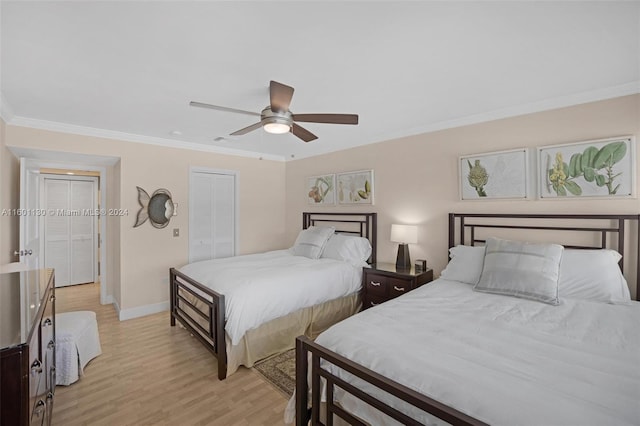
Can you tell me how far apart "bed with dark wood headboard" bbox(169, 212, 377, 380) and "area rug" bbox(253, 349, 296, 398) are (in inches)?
4.0

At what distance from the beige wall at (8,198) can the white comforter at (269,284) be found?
1808mm

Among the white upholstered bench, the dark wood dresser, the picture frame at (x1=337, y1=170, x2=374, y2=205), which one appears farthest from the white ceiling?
the white upholstered bench

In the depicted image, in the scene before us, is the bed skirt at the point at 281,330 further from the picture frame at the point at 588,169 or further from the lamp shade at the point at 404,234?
the picture frame at the point at 588,169

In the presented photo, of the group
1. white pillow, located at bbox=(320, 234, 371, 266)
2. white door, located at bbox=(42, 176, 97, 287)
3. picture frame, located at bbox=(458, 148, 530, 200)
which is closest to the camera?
picture frame, located at bbox=(458, 148, 530, 200)

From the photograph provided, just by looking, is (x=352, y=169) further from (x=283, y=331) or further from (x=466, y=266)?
(x=283, y=331)

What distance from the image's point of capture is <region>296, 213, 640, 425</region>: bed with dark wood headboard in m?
1.04

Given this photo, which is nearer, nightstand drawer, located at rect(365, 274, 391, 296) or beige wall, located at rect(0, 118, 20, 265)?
beige wall, located at rect(0, 118, 20, 265)

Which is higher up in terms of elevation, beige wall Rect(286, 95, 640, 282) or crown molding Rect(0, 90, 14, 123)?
crown molding Rect(0, 90, 14, 123)

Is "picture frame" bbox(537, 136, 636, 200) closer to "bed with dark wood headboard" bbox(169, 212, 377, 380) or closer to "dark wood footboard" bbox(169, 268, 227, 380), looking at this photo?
"bed with dark wood headboard" bbox(169, 212, 377, 380)

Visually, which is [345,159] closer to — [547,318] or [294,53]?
[294,53]

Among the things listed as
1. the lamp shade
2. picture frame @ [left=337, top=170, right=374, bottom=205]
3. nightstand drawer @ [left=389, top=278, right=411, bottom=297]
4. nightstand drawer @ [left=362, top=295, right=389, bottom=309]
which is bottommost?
nightstand drawer @ [left=362, top=295, right=389, bottom=309]

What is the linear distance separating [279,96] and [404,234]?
7.10 ft

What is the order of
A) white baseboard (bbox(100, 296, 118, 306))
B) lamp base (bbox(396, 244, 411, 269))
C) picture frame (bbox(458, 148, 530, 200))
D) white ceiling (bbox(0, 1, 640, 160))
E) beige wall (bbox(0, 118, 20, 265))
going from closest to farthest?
1. white ceiling (bbox(0, 1, 640, 160))
2. picture frame (bbox(458, 148, 530, 200))
3. beige wall (bbox(0, 118, 20, 265))
4. lamp base (bbox(396, 244, 411, 269))
5. white baseboard (bbox(100, 296, 118, 306))

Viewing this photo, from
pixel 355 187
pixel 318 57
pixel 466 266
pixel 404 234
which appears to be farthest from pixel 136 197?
pixel 466 266
